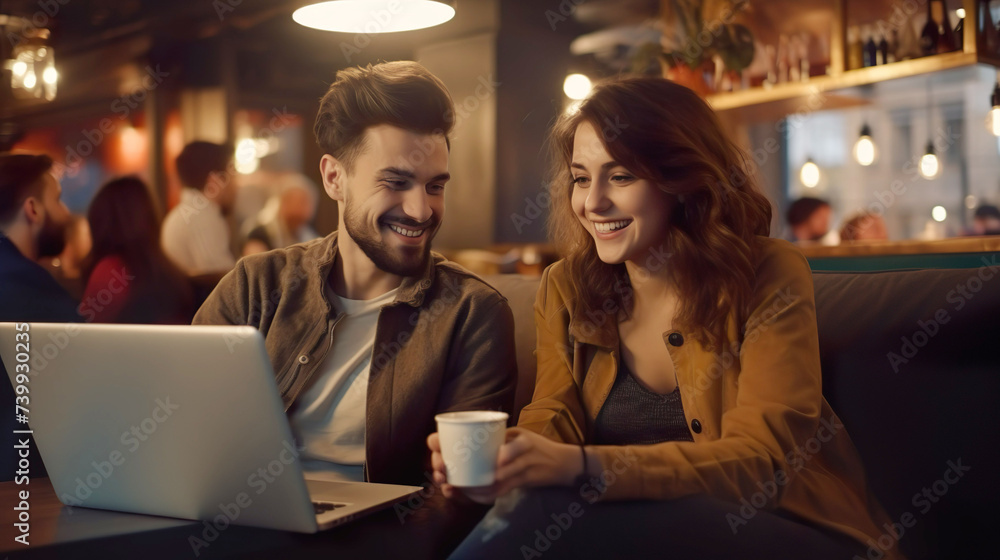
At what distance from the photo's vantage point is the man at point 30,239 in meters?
2.06

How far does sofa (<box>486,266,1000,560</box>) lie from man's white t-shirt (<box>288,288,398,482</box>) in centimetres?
87

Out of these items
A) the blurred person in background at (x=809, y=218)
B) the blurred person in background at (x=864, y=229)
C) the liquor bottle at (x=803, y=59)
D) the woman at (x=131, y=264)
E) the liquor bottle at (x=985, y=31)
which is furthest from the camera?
the blurred person in background at (x=809, y=218)

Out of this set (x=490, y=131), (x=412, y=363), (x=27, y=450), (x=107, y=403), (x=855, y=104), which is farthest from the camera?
(x=490, y=131)

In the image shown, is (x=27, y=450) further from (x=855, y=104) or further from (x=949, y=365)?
(x=855, y=104)

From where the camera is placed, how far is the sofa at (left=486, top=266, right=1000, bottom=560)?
→ 56.3 inches

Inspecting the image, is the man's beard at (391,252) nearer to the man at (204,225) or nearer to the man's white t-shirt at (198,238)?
the man at (204,225)

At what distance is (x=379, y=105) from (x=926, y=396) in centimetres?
114

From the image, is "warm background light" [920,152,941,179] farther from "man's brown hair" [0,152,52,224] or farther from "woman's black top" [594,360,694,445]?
"man's brown hair" [0,152,52,224]

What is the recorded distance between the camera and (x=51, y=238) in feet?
7.59

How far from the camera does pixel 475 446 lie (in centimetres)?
96

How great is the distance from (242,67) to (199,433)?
735 cm

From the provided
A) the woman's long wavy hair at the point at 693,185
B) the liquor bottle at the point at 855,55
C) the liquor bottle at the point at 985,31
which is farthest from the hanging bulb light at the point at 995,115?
the woman's long wavy hair at the point at 693,185

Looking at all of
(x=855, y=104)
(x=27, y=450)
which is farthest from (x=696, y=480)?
(x=855, y=104)

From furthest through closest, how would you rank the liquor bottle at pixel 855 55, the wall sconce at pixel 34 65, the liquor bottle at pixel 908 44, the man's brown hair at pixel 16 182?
1. the liquor bottle at pixel 855 55
2. the liquor bottle at pixel 908 44
3. the wall sconce at pixel 34 65
4. the man's brown hair at pixel 16 182
